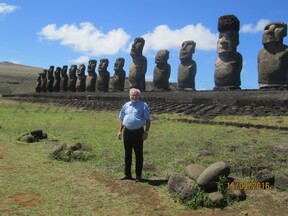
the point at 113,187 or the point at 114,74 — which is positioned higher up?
the point at 114,74

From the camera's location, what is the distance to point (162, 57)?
2209 centimetres

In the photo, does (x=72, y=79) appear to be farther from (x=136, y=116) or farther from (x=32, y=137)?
(x=136, y=116)

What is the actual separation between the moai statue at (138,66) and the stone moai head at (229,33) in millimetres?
7113

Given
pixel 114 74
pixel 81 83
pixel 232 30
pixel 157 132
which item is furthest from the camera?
pixel 81 83

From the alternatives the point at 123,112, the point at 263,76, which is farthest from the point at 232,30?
the point at 123,112

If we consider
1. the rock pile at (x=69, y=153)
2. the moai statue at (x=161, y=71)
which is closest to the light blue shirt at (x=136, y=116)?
the rock pile at (x=69, y=153)

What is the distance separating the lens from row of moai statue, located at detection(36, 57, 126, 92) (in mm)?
26812

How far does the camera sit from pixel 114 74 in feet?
88.5

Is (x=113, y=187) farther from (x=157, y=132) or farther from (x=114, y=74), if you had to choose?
(x=114, y=74)

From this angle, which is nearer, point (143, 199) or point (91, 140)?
point (143, 199)

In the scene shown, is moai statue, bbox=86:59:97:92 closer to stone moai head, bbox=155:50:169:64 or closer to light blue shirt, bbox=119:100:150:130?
stone moai head, bbox=155:50:169:64

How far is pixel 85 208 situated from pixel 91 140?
4.86 m

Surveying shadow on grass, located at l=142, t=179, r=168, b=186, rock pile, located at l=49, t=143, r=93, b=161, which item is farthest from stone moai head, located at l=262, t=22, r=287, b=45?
shadow on grass, located at l=142, t=179, r=168, b=186

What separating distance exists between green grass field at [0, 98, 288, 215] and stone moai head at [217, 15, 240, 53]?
6.94 m
